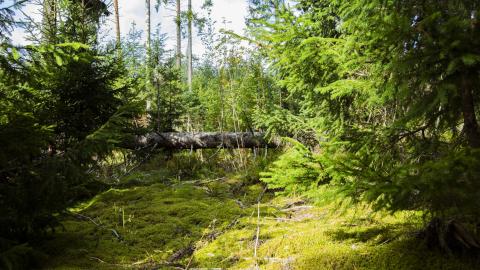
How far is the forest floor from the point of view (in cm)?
254

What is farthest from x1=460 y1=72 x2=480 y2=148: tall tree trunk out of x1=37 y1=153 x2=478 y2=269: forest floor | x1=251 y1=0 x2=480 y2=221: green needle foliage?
x1=37 y1=153 x2=478 y2=269: forest floor

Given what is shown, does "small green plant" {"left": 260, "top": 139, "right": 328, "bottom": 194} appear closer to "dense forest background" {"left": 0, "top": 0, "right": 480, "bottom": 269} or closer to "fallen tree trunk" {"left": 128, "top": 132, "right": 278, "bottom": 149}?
"dense forest background" {"left": 0, "top": 0, "right": 480, "bottom": 269}

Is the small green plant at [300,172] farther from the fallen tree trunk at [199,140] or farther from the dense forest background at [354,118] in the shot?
the fallen tree trunk at [199,140]

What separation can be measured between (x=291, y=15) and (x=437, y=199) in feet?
6.21

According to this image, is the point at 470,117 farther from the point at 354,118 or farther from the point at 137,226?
the point at 137,226

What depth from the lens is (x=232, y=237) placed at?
3.61m

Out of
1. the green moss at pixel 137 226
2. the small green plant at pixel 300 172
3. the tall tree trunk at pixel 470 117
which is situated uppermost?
the tall tree trunk at pixel 470 117

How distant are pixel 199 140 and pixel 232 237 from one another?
5.03 m

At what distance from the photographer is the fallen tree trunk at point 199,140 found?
8.26 metres

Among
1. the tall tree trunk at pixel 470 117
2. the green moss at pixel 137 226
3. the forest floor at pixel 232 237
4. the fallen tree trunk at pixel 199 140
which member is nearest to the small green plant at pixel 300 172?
the forest floor at pixel 232 237

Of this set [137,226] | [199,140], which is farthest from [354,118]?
[199,140]

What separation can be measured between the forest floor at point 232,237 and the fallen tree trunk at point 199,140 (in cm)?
252

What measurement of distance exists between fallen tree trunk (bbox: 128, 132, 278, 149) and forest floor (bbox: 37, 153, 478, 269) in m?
2.52

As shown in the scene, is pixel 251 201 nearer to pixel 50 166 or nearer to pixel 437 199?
pixel 50 166
